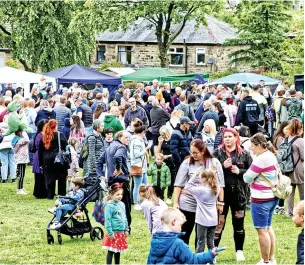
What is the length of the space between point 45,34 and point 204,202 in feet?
111

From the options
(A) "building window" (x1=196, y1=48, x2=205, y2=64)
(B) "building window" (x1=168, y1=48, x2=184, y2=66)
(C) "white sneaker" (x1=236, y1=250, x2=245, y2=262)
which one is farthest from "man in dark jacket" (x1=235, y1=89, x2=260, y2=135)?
(B) "building window" (x1=168, y1=48, x2=184, y2=66)

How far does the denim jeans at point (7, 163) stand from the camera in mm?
18656

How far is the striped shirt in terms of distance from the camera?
34.1 feet

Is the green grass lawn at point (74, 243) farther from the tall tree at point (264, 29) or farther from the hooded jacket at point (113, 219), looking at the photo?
the tall tree at point (264, 29)

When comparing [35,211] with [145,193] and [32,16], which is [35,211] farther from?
[32,16]

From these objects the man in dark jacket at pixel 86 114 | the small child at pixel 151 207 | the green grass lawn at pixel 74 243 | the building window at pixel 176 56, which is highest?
the building window at pixel 176 56

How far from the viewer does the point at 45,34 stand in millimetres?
43250

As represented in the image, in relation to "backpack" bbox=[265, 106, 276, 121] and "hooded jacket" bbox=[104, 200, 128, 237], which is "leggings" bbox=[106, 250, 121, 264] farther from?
"backpack" bbox=[265, 106, 276, 121]

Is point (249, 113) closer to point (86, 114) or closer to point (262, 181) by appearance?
point (86, 114)

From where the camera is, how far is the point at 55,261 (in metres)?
11.5

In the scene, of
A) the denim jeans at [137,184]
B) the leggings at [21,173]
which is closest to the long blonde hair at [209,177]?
the denim jeans at [137,184]

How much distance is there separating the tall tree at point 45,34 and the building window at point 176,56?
42.8ft

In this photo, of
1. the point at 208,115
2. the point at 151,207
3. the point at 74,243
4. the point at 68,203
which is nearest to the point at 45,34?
the point at 208,115

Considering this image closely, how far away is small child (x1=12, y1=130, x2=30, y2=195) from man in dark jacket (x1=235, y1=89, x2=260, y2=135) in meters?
5.23
